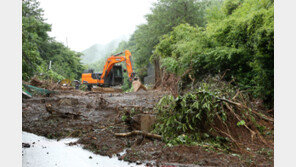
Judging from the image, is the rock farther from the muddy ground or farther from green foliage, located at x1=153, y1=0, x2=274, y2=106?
green foliage, located at x1=153, y1=0, x2=274, y2=106

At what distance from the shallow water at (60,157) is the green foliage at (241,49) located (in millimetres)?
2625

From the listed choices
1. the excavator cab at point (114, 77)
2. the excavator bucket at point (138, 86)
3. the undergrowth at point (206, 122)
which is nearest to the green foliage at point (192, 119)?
the undergrowth at point (206, 122)

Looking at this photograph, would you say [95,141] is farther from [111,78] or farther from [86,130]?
[111,78]

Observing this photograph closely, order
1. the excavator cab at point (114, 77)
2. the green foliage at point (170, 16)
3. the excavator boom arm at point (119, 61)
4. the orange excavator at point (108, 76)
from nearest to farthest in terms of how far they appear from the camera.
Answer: the excavator boom arm at point (119, 61), the orange excavator at point (108, 76), the green foliage at point (170, 16), the excavator cab at point (114, 77)

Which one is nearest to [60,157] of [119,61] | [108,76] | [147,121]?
→ [147,121]

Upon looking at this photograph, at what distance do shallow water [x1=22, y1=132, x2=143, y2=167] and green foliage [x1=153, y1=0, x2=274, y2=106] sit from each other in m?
2.63

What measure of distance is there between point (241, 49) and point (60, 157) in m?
3.74

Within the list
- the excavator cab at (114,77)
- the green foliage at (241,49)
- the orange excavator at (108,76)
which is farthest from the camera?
the excavator cab at (114,77)

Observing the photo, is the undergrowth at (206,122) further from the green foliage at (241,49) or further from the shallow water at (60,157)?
the green foliage at (241,49)

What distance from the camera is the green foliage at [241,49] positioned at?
11.4ft

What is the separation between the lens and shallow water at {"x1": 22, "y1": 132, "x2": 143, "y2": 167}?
200cm

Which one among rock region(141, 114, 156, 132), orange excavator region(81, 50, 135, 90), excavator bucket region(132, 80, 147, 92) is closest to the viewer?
rock region(141, 114, 156, 132)

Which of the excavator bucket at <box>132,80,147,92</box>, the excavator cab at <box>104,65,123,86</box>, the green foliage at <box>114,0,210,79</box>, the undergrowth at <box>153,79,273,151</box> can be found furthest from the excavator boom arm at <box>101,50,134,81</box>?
the undergrowth at <box>153,79,273,151</box>
